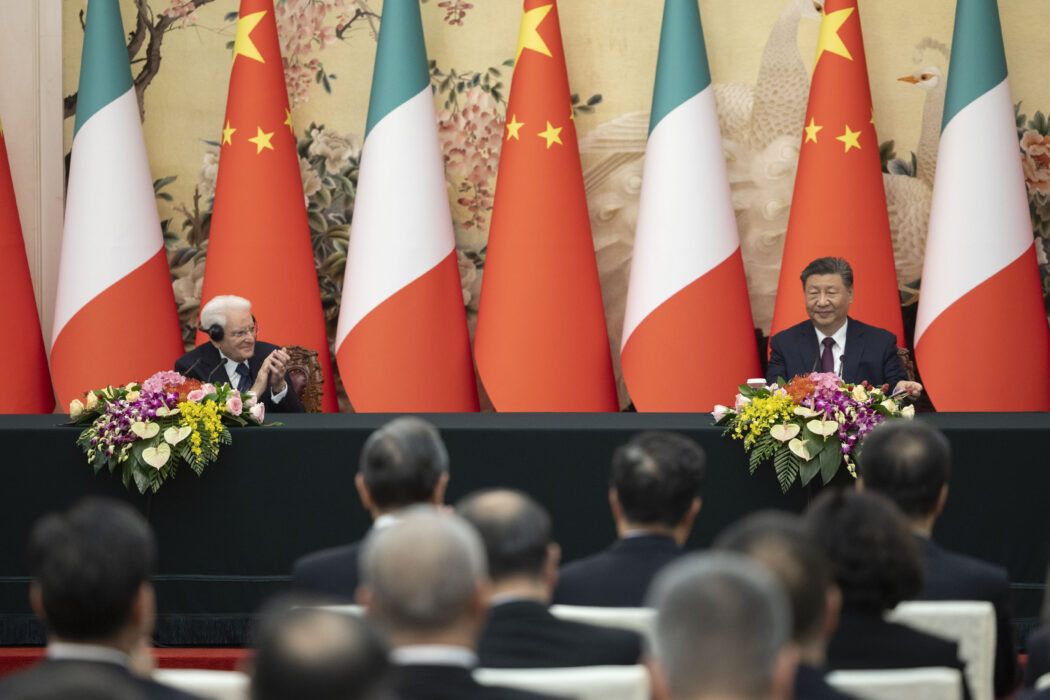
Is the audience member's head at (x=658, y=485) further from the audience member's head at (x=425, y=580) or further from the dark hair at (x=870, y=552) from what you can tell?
the audience member's head at (x=425, y=580)

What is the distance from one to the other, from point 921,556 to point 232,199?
4521mm

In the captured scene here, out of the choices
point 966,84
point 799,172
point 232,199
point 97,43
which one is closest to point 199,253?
point 232,199

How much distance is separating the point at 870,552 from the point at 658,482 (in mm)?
580

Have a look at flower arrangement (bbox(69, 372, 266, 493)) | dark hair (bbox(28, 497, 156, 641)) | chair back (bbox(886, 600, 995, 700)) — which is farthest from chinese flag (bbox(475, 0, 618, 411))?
dark hair (bbox(28, 497, 156, 641))

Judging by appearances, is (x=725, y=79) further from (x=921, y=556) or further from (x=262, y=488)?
(x=921, y=556)

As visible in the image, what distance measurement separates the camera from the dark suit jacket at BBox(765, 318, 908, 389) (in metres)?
4.43

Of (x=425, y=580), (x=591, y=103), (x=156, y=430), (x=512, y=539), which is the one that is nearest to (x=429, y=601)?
(x=425, y=580)

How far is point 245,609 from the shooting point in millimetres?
3818

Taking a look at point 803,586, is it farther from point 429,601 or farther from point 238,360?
point 238,360

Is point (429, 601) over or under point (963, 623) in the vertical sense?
over

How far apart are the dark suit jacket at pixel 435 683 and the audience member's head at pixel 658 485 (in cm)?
86

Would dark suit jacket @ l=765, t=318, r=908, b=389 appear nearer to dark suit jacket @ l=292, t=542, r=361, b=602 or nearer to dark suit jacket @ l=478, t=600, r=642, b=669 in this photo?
dark suit jacket @ l=292, t=542, r=361, b=602

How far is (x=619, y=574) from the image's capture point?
2150mm

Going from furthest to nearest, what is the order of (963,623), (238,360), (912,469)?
(238,360) < (912,469) < (963,623)
